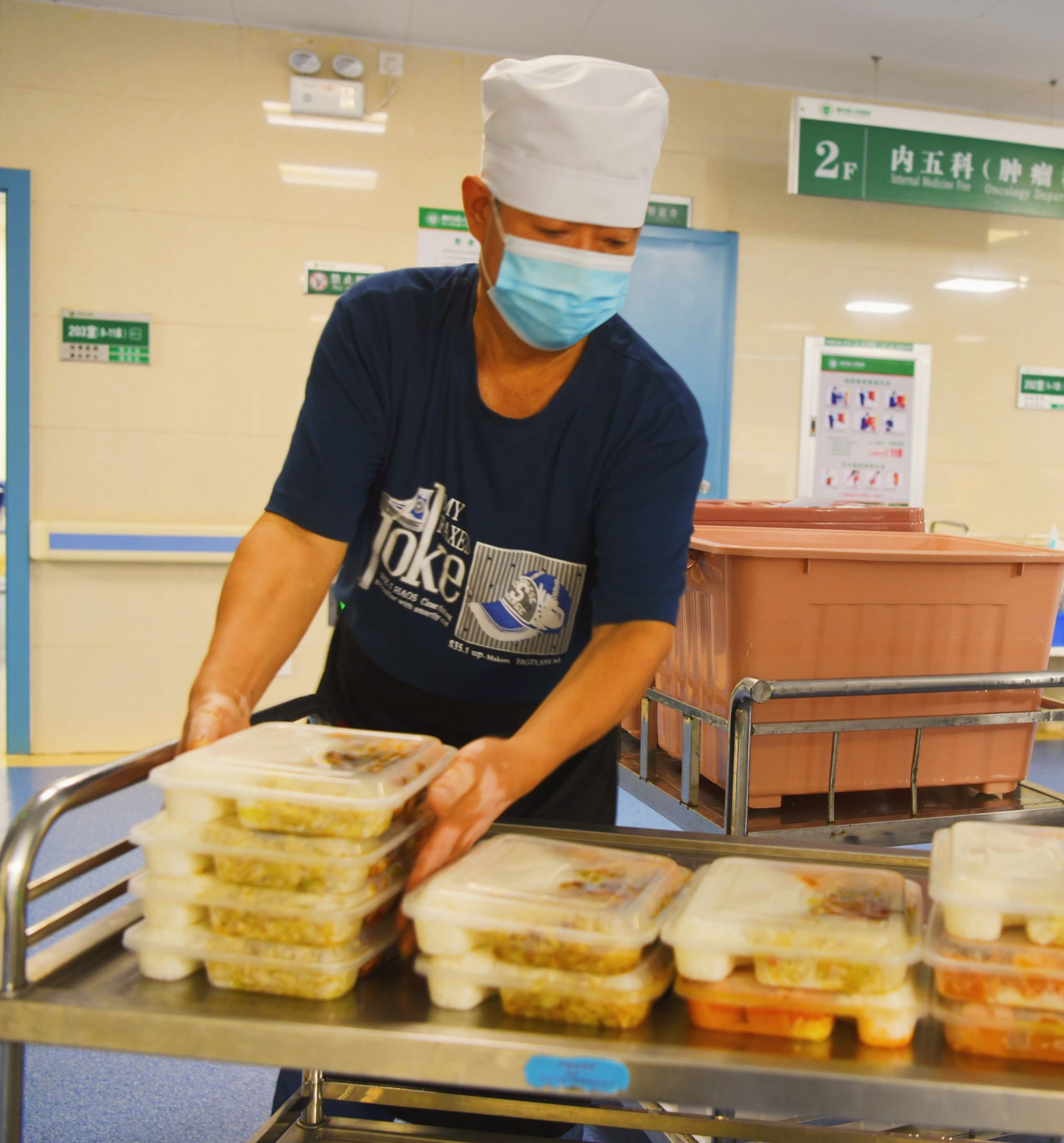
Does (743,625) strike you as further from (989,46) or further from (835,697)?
(989,46)

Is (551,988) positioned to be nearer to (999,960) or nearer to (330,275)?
(999,960)

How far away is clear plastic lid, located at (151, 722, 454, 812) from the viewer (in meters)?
0.81

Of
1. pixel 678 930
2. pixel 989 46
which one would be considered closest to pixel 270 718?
pixel 678 930

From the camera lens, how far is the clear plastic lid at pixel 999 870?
0.77 metres

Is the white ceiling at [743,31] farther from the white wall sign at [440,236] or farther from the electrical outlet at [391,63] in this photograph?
the white wall sign at [440,236]

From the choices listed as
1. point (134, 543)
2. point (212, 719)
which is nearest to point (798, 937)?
point (212, 719)

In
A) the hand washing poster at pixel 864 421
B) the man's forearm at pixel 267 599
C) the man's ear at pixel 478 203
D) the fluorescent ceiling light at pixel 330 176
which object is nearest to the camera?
the man's forearm at pixel 267 599

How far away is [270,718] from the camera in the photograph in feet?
4.21

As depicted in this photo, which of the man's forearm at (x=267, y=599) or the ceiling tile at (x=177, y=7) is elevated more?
the ceiling tile at (x=177, y=7)

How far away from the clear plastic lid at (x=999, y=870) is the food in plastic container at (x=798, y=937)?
0.05 meters

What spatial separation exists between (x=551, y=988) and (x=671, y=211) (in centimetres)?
463

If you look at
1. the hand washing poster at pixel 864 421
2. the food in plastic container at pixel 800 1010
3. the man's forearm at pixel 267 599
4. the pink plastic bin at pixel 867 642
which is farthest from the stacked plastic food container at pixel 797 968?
the hand washing poster at pixel 864 421

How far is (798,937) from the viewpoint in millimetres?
769

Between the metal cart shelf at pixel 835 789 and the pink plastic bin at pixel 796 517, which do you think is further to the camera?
the pink plastic bin at pixel 796 517
